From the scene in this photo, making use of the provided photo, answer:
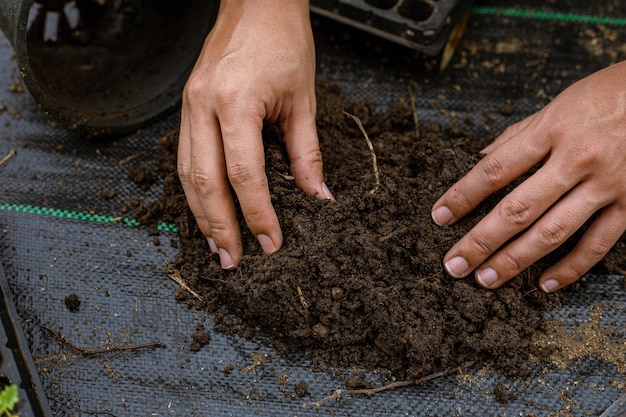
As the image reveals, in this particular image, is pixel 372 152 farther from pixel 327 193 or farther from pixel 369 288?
pixel 369 288

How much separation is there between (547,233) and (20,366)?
3.83ft

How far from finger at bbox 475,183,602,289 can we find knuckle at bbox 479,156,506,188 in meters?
0.12

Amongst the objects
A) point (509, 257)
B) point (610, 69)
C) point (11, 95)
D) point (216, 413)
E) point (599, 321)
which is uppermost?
point (610, 69)

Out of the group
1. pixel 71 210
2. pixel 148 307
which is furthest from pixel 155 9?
pixel 148 307

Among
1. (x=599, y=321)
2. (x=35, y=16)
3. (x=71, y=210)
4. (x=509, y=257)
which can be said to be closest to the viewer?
(x=509, y=257)

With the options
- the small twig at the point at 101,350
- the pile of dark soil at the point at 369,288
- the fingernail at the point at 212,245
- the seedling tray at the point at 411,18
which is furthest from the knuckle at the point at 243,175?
the seedling tray at the point at 411,18

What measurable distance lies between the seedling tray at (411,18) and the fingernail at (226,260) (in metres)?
0.91

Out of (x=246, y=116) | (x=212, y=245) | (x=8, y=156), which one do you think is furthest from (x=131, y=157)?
(x=246, y=116)

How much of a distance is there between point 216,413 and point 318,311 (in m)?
0.32

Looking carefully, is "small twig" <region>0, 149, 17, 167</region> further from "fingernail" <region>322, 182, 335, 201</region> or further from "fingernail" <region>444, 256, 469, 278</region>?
"fingernail" <region>444, 256, 469, 278</region>

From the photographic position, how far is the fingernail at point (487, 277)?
1435 millimetres

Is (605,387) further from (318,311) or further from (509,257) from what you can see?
(318,311)

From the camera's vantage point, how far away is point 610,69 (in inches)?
58.5

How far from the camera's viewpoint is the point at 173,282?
5.17ft
